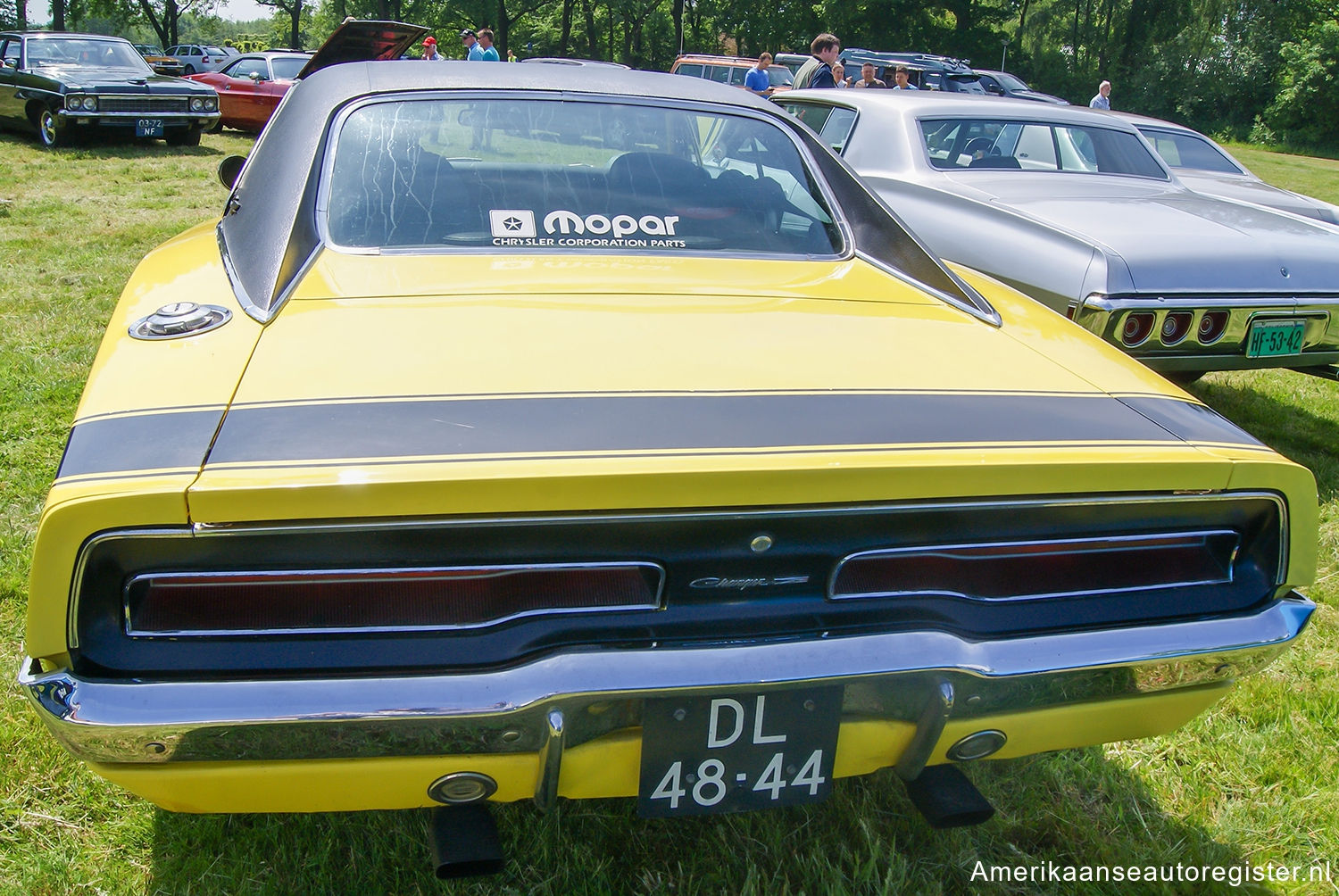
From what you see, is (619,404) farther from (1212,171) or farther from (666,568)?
(1212,171)

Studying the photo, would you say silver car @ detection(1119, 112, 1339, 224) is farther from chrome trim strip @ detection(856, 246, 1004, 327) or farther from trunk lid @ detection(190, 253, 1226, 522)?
trunk lid @ detection(190, 253, 1226, 522)

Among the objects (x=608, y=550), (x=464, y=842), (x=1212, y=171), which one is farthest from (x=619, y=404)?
(x=1212, y=171)

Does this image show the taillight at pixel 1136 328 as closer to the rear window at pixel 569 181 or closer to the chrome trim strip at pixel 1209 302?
the chrome trim strip at pixel 1209 302

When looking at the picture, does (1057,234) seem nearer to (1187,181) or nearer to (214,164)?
(1187,181)

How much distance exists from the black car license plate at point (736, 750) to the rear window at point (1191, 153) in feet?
21.7

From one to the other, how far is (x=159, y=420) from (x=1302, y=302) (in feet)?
13.0

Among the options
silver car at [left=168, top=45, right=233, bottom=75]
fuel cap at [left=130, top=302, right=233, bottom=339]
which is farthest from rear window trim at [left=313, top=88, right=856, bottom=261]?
silver car at [left=168, top=45, right=233, bottom=75]

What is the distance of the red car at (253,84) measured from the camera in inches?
504

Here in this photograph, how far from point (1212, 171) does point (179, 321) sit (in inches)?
278

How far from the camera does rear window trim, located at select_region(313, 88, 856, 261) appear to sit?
1.90 meters

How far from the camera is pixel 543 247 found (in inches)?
78.3

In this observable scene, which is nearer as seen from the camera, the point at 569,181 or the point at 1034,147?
the point at 569,181

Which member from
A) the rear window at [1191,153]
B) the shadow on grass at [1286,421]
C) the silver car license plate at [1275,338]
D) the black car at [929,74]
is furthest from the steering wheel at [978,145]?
the black car at [929,74]

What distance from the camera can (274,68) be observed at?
1322 centimetres
